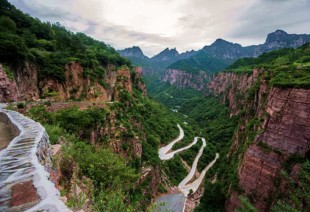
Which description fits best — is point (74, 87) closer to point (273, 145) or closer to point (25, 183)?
point (273, 145)

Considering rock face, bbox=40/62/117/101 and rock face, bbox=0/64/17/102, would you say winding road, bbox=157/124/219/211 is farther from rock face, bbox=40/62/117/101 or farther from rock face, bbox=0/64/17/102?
rock face, bbox=0/64/17/102

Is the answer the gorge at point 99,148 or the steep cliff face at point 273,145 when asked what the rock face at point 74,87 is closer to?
the gorge at point 99,148

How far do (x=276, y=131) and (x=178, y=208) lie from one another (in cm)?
2112

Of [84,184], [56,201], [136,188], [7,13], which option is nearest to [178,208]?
[136,188]

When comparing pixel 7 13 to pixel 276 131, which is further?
pixel 7 13

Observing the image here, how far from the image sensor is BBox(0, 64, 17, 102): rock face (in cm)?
2135

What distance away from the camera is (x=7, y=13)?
39.3m

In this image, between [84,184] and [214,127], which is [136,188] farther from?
[214,127]

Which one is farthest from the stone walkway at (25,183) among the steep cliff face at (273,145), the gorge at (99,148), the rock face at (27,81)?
the steep cliff face at (273,145)

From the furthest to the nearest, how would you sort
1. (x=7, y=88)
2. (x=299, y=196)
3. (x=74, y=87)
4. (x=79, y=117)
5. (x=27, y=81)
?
1. (x=74, y=87)
2. (x=27, y=81)
3. (x=7, y=88)
4. (x=79, y=117)
5. (x=299, y=196)

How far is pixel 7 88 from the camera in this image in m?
22.1

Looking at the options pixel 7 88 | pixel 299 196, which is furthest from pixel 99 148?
pixel 299 196

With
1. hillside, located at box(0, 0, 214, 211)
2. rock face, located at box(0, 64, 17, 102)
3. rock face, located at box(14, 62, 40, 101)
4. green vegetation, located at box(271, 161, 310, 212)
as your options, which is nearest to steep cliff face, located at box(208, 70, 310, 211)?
green vegetation, located at box(271, 161, 310, 212)

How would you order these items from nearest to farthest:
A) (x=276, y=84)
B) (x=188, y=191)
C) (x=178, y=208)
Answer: (x=276, y=84) → (x=178, y=208) → (x=188, y=191)
